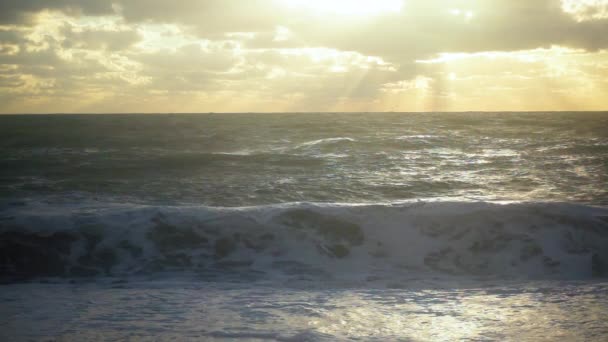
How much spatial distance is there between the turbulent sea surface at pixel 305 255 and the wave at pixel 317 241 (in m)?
0.03

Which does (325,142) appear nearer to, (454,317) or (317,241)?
(317,241)

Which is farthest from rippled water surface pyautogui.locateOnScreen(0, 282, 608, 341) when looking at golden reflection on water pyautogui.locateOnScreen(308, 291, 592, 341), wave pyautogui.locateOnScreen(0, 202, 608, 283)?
wave pyautogui.locateOnScreen(0, 202, 608, 283)

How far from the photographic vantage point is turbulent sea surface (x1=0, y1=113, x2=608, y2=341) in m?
4.38

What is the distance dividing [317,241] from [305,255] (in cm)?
43

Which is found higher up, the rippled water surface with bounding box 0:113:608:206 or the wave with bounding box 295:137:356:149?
the wave with bounding box 295:137:356:149

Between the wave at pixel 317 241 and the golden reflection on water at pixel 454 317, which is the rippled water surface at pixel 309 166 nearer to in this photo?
the wave at pixel 317 241

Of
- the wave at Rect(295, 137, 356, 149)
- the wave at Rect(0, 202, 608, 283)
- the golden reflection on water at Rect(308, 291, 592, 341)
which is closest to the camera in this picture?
the golden reflection on water at Rect(308, 291, 592, 341)

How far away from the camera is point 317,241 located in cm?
741

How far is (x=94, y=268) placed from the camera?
667cm

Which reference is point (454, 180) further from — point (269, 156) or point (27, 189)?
point (27, 189)

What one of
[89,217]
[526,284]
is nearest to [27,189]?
[89,217]

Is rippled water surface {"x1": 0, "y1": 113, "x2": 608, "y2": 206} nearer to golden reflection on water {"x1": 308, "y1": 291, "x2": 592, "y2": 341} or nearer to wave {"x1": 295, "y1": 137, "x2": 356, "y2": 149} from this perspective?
wave {"x1": 295, "y1": 137, "x2": 356, "y2": 149}

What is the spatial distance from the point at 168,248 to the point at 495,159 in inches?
521

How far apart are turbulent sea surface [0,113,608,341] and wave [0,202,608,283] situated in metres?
0.03
